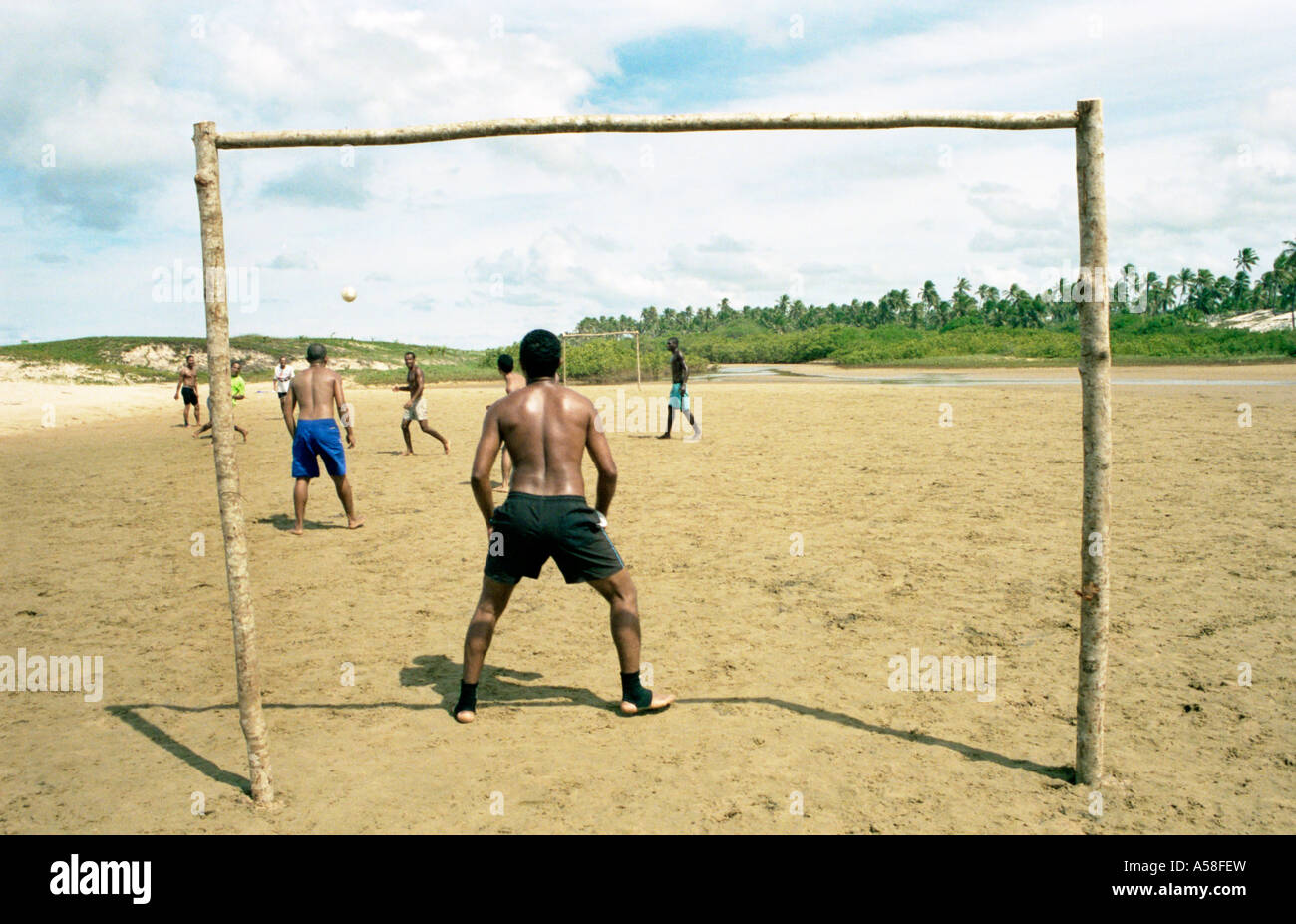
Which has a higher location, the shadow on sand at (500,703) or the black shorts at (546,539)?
the black shorts at (546,539)

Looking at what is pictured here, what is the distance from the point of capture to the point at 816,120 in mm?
4105

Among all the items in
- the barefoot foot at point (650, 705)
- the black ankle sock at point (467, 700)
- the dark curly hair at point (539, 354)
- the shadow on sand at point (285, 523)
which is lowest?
the barefoot foot at point (650, 705)

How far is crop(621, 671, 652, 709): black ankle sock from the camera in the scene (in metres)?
4.84

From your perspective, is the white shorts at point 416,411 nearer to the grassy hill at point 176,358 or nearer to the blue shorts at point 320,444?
the blue shorts at point 320,444

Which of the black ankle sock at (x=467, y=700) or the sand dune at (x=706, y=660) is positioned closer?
the sand dune at (x=706, y=660)

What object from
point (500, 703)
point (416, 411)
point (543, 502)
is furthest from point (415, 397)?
point (543, 502)

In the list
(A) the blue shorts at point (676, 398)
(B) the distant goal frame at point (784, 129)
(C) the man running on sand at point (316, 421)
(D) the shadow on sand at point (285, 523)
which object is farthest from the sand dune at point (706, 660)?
(A) the blue shorts at point (676, 398)

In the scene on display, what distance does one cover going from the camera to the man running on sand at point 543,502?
4488 mm

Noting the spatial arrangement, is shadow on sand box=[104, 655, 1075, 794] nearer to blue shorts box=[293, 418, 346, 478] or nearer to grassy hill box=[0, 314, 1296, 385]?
blue shorts box=[293, 418, 346, 478]

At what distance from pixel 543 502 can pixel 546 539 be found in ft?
0.64

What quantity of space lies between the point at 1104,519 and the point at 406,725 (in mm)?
3821

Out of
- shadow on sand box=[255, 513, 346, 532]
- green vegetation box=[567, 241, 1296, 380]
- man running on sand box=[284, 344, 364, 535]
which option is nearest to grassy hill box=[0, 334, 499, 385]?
green vegetation box=[567, 241, 1296, 380]

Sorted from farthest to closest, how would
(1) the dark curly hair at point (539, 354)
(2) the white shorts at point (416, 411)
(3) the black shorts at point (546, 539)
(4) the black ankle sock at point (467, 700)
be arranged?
1. (2) the white shorts at point (416, 411)
2. (4) the black ankle sock at point (467, 700)
3. (1) the dark curly hair at point (539, 354)
4. (3) the black shorts at point (546, 539)
